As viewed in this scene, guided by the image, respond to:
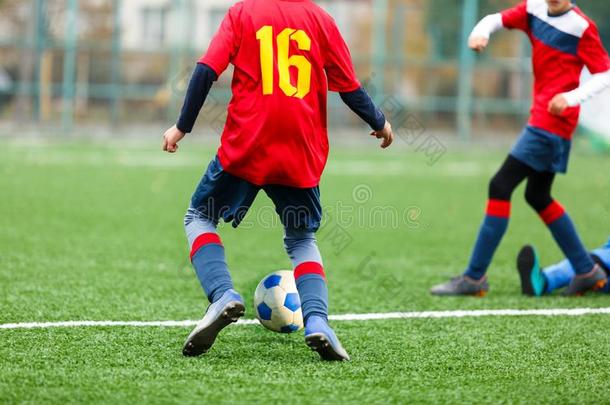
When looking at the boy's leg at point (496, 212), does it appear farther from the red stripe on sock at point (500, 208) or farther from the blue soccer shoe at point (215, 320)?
the blue soccer shoe at point (215, 320)

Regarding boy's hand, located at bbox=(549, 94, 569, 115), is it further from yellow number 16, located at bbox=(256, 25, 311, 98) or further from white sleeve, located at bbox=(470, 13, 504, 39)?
yellow number 16, located at bbox=(256, 25, 311, 98)

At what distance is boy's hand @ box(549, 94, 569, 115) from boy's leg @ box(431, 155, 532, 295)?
619 millimetres

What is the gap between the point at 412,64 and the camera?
71.6ft

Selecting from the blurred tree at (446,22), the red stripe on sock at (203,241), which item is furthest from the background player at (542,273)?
the blurred tree at (446,22)

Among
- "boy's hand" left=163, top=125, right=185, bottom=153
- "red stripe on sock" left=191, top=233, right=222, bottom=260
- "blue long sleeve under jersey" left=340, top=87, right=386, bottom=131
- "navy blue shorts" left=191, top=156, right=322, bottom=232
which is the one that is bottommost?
"red stripe on sock" left=191, top=233, right=222, bottom=260

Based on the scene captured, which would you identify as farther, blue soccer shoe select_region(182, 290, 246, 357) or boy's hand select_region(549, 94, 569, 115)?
boy's hand select_region(549, 94, 569, 115)

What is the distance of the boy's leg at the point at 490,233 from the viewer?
18.3 ft

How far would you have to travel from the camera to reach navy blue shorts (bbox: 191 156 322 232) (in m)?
3.94

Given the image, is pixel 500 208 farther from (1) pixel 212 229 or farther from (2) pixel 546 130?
(1) pixel 212 229

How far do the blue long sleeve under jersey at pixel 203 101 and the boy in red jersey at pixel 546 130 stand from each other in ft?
4.42

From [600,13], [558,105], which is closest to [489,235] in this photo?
[558,105]

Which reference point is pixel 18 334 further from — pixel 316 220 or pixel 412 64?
pixel 412 64

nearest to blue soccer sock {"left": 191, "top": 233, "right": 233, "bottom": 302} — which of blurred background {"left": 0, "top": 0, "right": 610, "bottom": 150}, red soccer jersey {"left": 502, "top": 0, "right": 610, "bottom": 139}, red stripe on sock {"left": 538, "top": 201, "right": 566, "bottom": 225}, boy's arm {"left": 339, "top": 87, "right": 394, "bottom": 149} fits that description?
boy's arm {"left": 339, "top": 87, "right": 394, "bottom": 149}

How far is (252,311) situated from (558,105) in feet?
6.07
